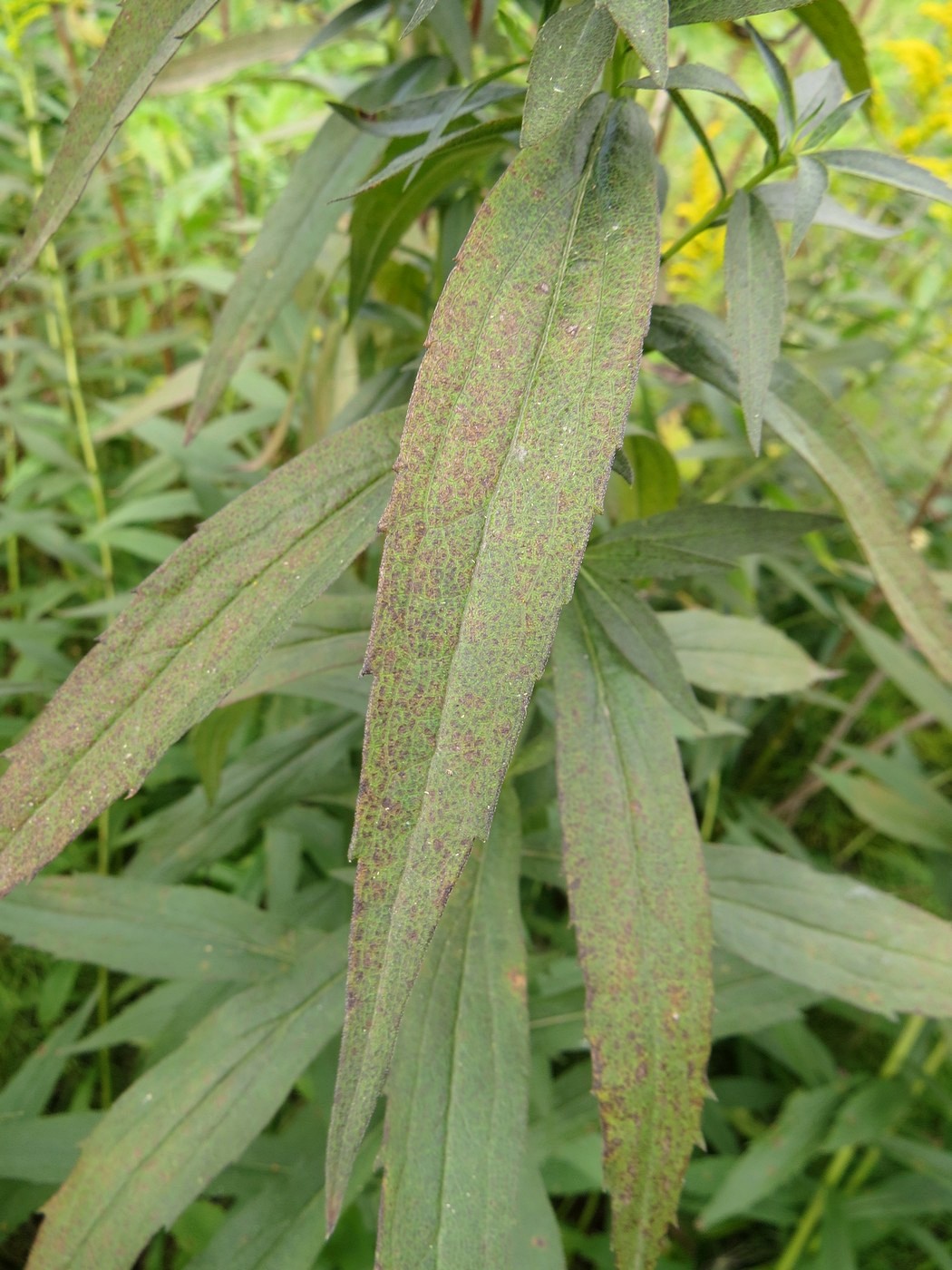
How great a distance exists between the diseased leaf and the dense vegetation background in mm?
42

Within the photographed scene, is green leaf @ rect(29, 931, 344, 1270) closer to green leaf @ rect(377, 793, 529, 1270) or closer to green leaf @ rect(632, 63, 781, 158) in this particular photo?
green leaf @ rect(377, 793, 529, 1270)

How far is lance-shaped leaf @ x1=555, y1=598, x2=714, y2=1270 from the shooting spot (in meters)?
0.40

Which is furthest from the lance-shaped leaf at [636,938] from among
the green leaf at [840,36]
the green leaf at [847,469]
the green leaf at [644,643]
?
the green leaf at [840,36]

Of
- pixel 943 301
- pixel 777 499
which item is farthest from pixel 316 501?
pixel 943 301

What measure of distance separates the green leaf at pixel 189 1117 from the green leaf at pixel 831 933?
259mm

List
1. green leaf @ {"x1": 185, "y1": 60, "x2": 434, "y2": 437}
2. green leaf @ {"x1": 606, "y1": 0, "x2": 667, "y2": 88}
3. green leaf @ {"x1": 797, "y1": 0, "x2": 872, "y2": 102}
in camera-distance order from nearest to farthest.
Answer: green leaf @ {"x1": 606, "y1": 0, "x2": 667, "y2": 88} → green leaf @ {"x1": 797, "y1": 0, "x2": 872, "y2": 102} → green leaf @ {"x1": 185, "y1": 60, "x2": 434, "y2": 437}

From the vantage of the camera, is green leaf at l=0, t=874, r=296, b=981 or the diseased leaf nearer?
the diseased leaf

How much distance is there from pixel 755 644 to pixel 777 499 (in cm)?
35

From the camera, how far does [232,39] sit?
731 millimetres

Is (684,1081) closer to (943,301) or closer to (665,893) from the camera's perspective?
(665,893)

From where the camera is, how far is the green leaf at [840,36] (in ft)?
1.56

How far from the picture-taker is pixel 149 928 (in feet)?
2.05

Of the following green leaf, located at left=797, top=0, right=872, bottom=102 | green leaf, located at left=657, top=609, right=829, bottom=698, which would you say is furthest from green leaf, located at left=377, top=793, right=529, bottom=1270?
green leaf, located at left=797, top=0, right=872, bottom=102

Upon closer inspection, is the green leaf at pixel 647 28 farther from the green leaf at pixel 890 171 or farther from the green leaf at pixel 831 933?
the green leaf at pixel 831 933
